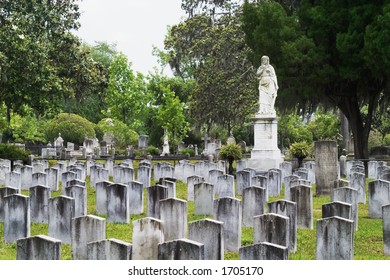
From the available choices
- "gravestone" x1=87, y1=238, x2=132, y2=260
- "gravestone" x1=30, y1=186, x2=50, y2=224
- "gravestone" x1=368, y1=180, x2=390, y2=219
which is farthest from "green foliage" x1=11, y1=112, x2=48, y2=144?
"gravestone" x1=87, y1=238, x2=132, y2=260

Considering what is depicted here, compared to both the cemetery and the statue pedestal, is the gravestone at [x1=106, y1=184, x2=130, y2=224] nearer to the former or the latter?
the cemetery

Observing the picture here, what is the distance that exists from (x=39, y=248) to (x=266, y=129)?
19.1m

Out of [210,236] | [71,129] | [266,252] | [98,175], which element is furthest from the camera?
[71,129]

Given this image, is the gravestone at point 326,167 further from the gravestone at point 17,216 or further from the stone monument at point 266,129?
the gravestone at point 17,216

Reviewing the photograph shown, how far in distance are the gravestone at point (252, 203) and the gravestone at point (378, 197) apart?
9.19ft

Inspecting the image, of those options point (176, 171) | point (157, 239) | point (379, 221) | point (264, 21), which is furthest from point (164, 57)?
point (157, 239)

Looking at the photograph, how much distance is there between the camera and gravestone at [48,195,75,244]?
1182 cm

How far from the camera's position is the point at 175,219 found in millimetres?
11031

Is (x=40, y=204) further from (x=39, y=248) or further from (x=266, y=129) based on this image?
(x=266, y=129)

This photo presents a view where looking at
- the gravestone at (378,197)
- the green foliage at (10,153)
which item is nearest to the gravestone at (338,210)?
the gravestone at (378,197)

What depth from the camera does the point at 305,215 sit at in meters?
13.4

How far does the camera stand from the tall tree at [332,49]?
91.3ft

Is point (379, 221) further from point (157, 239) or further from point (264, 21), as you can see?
point (264, 21)

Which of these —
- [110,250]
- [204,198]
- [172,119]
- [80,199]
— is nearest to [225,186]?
[204,198]
